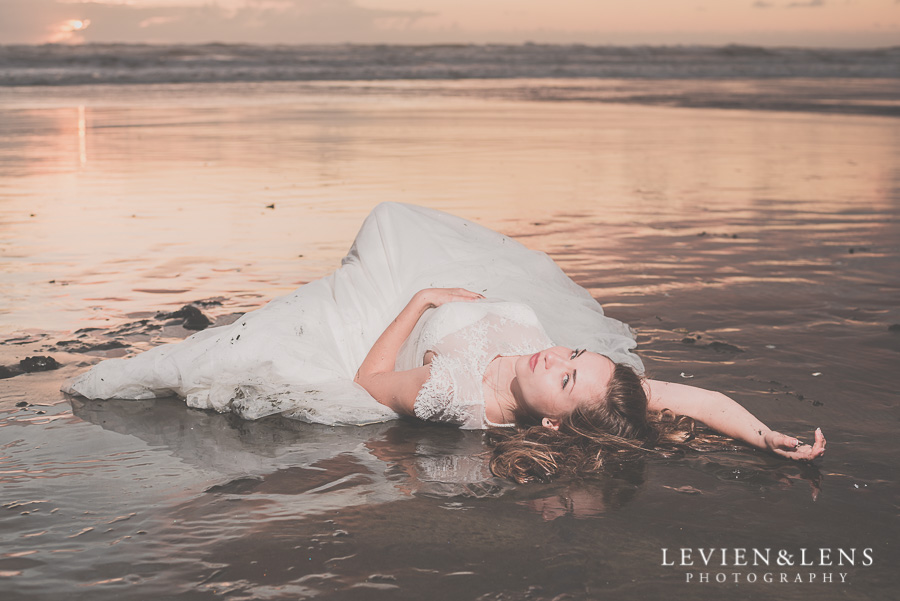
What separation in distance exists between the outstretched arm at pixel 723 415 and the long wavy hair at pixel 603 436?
7cm

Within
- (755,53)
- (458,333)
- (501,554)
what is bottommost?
(501,554)

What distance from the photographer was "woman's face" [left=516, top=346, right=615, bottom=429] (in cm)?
409

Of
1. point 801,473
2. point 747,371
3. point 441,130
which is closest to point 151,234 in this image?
point 747,371

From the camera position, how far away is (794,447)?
3986 mm

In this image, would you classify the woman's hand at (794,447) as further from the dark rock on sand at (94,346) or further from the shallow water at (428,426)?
the dark rock on sand at (94,346)

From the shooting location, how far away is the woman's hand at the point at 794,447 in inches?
154

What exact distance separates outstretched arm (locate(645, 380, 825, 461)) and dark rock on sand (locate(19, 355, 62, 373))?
345cm

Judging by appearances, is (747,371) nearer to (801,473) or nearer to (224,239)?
(801,473)

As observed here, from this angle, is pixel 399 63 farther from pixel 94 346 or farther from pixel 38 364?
pixel 38 364

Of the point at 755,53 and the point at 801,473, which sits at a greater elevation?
the point at 755,53

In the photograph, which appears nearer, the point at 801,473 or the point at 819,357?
the point at 801,473

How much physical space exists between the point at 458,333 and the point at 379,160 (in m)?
8.77

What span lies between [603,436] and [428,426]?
97 centimetres

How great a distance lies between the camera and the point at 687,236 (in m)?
8.76
